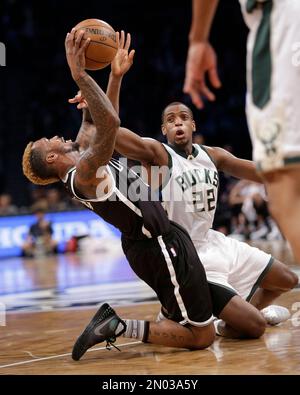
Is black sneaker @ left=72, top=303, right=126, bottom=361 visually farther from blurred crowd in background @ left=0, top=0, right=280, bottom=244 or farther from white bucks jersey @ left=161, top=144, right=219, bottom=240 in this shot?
blurred crowd in background @ left=0, top=0, right=280, bottom=244

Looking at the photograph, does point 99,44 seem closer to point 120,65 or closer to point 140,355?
point 120,65

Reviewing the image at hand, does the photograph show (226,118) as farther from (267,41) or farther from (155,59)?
(267,41)

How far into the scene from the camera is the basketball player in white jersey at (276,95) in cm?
231

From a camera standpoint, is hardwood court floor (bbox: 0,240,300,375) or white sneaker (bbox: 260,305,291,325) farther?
white sneaker (bbox: 260,305,291,325)

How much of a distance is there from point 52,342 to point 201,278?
43.0 inches

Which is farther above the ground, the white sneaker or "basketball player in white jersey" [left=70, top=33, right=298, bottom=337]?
"basketball player in white jersey" [left=70, top=33, right=298, bottom=337]

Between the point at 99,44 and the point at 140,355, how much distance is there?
5.78 ft

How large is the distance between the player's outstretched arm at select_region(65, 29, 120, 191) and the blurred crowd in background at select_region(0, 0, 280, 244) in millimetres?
11683

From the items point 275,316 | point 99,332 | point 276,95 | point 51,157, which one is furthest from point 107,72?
point 276,95

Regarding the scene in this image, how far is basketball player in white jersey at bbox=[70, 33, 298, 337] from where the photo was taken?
438 cm

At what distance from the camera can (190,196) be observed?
4.48m

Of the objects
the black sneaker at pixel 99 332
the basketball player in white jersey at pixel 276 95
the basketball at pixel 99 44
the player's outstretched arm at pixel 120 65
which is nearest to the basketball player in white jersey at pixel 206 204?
the player's outstretched arm at pixel 120 65

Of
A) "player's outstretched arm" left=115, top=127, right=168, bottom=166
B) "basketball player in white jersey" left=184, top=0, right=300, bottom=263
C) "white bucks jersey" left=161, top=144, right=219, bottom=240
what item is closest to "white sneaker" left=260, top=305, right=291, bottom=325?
"white bucks jersey" left=161, top=144, right=219, bottom=240
